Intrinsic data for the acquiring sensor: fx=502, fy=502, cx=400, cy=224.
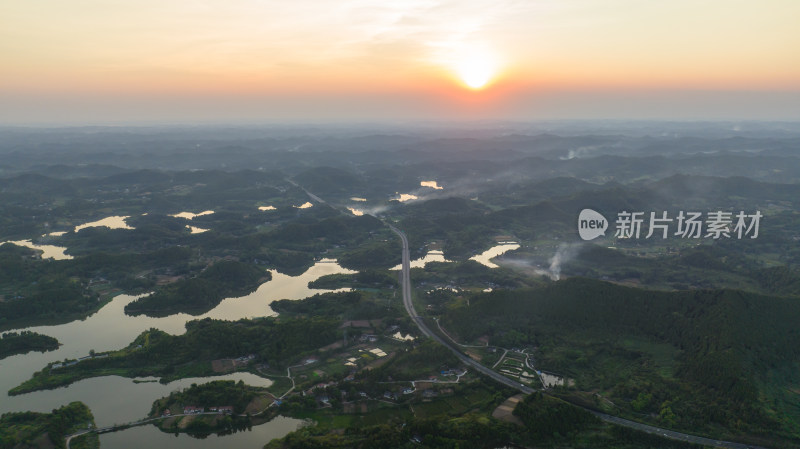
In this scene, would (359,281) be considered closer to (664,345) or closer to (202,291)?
(202,291)

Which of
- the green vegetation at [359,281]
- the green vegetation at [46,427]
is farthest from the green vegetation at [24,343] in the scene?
the green vegetation at [359,281]

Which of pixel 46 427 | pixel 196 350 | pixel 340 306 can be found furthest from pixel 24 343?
pixel 340 306

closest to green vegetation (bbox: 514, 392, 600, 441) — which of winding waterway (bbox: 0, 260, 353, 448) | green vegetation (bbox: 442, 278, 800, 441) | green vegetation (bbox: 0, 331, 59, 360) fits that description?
green vegetation (bbox: 442, 278, 800, 441)

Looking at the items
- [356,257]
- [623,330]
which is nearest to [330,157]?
[356,257]

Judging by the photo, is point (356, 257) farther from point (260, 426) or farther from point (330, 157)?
point (330, 157)

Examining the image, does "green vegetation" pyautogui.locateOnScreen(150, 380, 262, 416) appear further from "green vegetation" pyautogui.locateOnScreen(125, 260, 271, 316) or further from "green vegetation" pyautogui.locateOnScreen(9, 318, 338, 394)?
"green vegetation" pyautogui.locateOnScreen(125, 260, 271, 316)

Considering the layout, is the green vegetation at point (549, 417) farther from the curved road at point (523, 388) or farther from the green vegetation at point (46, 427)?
the green vegetation at point (46, 427)
